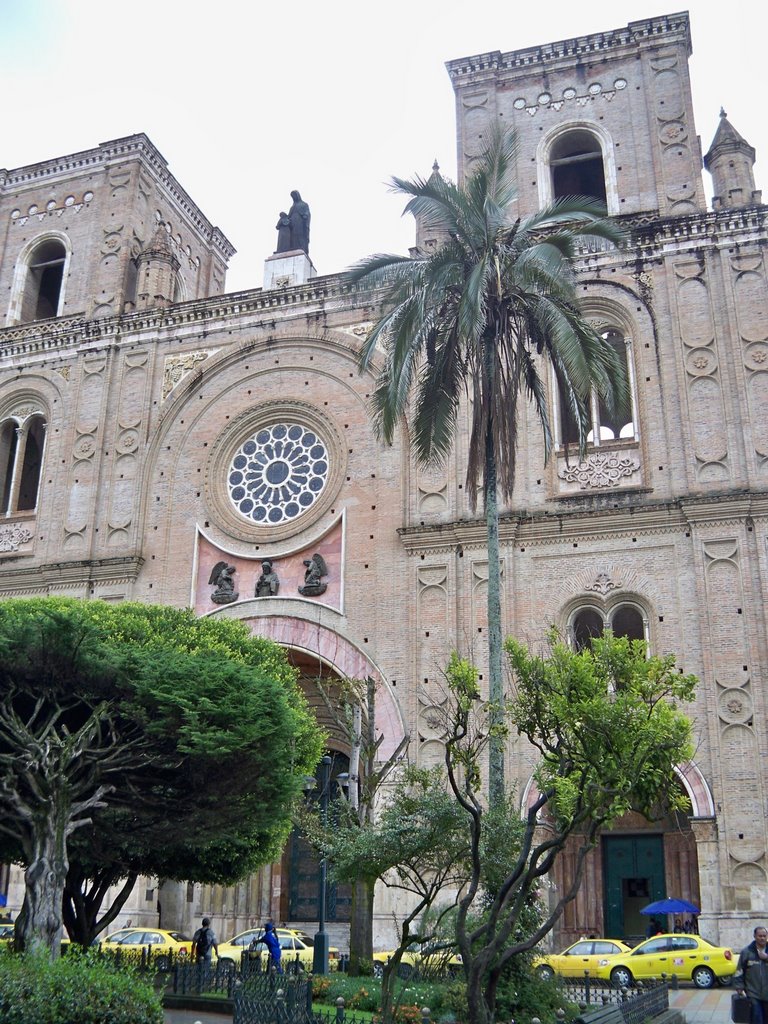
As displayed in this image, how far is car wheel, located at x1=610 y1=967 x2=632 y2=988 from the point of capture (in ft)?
72.9

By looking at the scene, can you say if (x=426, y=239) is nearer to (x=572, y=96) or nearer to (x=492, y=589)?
(x=572, y=96)

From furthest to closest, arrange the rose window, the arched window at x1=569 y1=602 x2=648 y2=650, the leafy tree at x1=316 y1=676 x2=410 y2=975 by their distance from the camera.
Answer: the rose window, the arched window at x1=569 y1=602 x2=648 y2=650, the leafy tree at x1=316 y1=676 x2=410 y2=975

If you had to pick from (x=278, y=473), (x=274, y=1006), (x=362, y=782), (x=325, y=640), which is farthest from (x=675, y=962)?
(x=278, y=473)

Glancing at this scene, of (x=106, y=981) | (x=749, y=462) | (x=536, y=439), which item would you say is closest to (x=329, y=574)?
(x=536, y=439)

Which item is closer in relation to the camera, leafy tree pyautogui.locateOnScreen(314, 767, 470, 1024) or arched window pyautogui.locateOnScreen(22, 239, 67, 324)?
leafy tree pyautogui.locateOnScreen(314, 767, 470, 1024)

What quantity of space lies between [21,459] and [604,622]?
1913 centimetres

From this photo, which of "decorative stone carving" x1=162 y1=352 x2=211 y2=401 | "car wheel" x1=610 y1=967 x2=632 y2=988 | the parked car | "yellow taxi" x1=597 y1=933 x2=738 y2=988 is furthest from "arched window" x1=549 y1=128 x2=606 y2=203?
the parked car

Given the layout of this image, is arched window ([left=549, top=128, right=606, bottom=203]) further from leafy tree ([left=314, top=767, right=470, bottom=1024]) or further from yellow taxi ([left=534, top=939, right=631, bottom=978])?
leafy tree ([left=314, top=767, right=470, bottom=1024])

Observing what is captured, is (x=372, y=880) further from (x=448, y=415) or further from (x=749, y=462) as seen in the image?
(x=749, y=462)

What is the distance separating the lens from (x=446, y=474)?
29875 millimetres

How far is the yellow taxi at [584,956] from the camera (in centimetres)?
2308

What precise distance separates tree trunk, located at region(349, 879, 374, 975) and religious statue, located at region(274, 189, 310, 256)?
839 inches

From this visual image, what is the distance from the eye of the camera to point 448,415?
73.7 ft

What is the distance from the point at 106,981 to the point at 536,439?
19.8 meters
